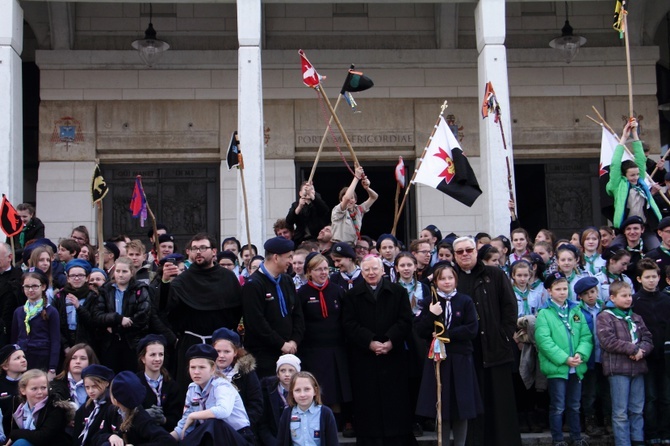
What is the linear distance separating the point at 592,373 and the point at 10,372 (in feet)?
18.1

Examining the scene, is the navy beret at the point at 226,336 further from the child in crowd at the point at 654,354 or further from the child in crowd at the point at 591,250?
the child in crowd at the point at 591,250

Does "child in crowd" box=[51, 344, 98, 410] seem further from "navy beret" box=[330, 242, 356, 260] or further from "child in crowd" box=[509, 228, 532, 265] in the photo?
"child in crowd" box=[509, 228, 532, 265]

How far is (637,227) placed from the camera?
1091 centimetres

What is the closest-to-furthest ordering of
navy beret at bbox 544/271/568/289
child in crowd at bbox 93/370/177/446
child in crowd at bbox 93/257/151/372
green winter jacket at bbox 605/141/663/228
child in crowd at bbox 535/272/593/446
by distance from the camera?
1. child in crowd at bbox 93/370/177/446
2. child in crowd at bbox 93/257/151/372
3. child in crowd at bbox 535/272/593/446
4. navy beret at bbox 544/271/568/289
5. green winter jacket at bbox 605/141/663/228

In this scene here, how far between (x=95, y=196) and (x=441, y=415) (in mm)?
5606

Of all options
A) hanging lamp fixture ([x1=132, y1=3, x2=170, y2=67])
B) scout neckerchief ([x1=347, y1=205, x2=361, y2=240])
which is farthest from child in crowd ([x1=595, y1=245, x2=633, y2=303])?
hanging lamp fixture ([x1=132, y1=3, x2=170, y2=67])

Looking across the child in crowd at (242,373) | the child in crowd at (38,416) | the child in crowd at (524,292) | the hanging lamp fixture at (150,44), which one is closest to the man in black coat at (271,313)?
the child in crowd at (242,373)

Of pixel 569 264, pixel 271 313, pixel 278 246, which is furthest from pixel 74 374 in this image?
pixel 569 264

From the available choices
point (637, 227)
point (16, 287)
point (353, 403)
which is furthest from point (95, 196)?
point (637, 227)

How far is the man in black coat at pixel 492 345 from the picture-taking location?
8586 mm

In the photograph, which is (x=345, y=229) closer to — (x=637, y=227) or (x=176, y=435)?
(x=637, y=227)

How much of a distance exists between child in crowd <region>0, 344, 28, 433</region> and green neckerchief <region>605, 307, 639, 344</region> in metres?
5.57

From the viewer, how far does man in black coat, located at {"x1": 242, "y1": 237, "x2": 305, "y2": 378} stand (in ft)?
27.7

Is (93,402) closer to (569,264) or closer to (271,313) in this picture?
(271,313)
